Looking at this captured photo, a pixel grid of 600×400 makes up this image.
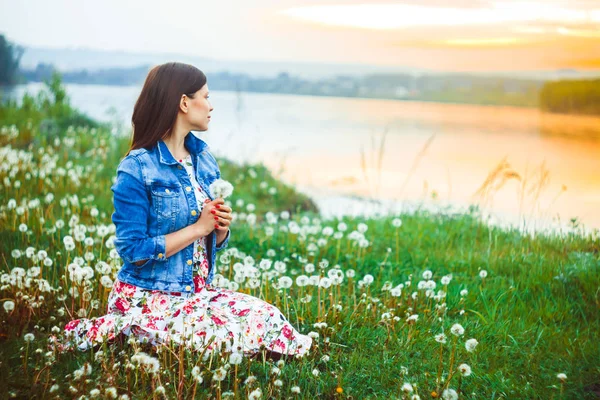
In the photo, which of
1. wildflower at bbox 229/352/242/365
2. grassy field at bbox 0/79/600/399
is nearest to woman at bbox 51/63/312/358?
grassy field at bbox 0/79/600/399

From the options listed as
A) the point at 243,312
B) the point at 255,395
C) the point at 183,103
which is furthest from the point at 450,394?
the point at 183,103

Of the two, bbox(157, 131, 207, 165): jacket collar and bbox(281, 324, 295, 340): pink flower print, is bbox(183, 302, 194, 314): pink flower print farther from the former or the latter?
bbox(157, 131, 207, 165): jacket collar

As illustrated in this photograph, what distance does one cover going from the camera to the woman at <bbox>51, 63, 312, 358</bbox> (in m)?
3.21

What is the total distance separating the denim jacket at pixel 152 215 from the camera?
319 centimetres

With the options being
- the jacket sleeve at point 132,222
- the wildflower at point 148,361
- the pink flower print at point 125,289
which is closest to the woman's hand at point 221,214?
the jacket sleeve at point 132,222

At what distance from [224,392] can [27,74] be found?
1071cm

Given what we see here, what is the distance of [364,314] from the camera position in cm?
402

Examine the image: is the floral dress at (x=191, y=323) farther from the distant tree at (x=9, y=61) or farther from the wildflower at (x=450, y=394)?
the distant tree at (x=9, y=61)

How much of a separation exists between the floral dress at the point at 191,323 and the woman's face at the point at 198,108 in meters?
0.26

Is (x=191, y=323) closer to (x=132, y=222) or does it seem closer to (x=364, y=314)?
(x=132, y=222)

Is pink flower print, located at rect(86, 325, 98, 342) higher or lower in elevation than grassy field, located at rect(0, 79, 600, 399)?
higher

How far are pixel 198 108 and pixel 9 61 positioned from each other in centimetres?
937

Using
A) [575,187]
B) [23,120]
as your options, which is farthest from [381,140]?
[23,120]

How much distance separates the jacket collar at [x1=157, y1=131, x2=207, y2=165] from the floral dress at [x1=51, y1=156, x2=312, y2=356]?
0.10 m
